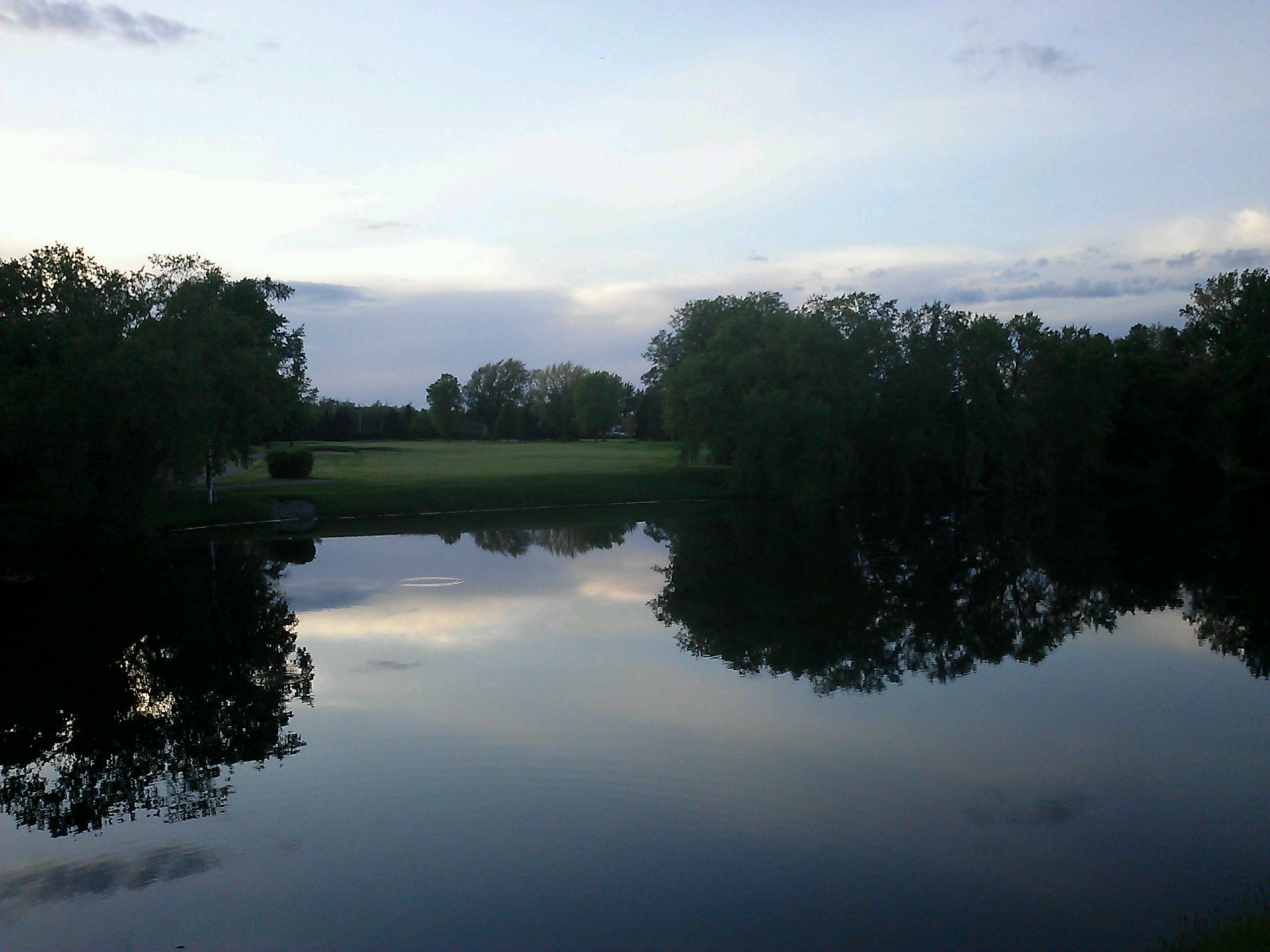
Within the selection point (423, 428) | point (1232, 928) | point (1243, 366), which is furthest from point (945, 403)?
point (423, 428)

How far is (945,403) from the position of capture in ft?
176

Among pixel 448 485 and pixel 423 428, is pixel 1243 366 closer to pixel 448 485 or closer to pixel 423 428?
pixel 448 485

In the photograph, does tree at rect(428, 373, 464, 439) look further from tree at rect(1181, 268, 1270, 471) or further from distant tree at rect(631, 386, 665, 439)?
tree at rect(1181, 268, 1270, 471)

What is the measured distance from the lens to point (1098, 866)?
811 centimetres

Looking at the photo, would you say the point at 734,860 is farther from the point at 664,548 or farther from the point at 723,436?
the point at 723,436

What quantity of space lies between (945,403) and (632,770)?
46.2m

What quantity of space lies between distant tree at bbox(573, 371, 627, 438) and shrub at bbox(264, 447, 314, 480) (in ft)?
214

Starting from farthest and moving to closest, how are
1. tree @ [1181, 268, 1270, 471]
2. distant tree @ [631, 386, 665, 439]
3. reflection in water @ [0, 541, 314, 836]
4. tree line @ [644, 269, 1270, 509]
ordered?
distant tree @ [631, 386, 665, 439] → tree @ [1181, 268, 1270, 471] → tree line @ [644, 269, 1270, 509] → reflection in water @ [0, 541, 314, 836]

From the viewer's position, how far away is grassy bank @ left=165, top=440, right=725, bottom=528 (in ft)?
133

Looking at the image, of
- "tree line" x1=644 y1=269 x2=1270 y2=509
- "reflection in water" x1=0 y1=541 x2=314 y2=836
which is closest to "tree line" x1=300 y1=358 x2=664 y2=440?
"tree line" x1=644 y1=269 x2=1270 y2=509

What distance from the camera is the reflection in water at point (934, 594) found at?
641 inches

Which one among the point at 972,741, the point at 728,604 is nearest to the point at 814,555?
the point at 728,604

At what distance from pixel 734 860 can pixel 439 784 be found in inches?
129

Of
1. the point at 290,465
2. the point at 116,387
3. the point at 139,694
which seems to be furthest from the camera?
the point at 290,465
